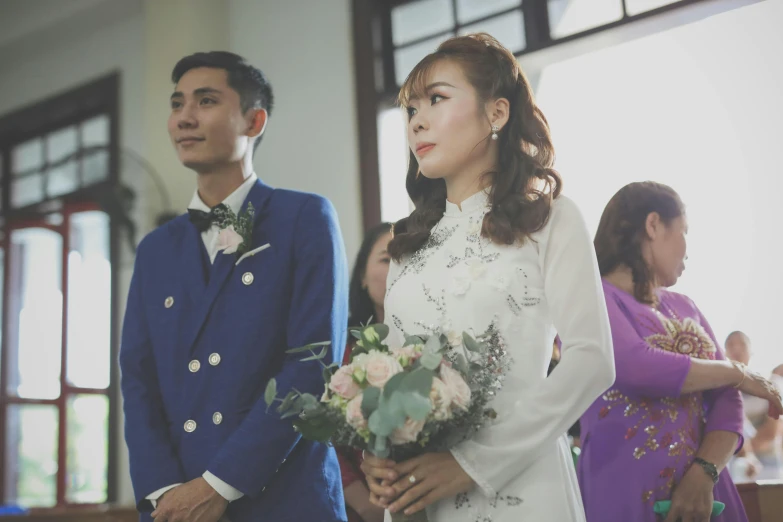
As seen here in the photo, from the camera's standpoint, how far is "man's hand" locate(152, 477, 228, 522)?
5.64ft

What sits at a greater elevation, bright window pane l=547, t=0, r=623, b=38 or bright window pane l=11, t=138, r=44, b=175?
bright window pane l=11, t=138, r=44, b=175

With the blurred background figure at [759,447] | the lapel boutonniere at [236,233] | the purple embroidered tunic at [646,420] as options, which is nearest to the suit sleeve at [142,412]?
the lapel boutonniere at [236,233]

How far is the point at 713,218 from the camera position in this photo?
10.2 feet

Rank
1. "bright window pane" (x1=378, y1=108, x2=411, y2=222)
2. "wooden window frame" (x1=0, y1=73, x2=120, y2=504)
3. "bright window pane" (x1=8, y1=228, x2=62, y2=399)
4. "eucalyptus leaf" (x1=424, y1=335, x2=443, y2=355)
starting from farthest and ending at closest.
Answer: "bright window pane" (x1=8, y1=228, x2=62, y2=399) < "wooden window frame" (x1=0, y1=73, x2=120, y2=504) < "bright window pane" (x1=378, y1=108, x2=411, y2=222) < "eucalyptus leaf" (x1=424, y1=335, x2=443, y2=355)

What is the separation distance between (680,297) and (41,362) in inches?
176

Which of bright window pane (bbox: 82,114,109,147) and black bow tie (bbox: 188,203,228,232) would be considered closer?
black bow tie (bbox: 188,203,228,232)

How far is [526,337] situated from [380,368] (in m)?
0.35

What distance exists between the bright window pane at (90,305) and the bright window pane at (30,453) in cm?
35

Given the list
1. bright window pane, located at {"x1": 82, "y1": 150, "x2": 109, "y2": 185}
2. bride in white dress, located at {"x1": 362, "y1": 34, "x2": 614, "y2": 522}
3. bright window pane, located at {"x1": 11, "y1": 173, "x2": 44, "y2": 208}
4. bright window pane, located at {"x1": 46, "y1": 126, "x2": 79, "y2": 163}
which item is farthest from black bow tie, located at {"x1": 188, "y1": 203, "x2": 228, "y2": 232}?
bright window pane, located at {"x1": 11, "y1": 173, "x2": 44, "y2": 208}

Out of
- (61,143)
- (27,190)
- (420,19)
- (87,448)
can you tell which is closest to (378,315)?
(420,19)

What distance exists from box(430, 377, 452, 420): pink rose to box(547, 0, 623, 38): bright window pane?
105 inches

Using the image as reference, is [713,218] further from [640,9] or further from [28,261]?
[28,261]

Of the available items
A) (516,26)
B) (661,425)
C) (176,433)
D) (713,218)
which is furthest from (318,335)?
(516,26)

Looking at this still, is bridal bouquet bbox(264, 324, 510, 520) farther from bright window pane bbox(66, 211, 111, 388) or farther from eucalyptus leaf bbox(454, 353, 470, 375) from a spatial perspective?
bright window pane bbox(66, 211, 111, 388)
